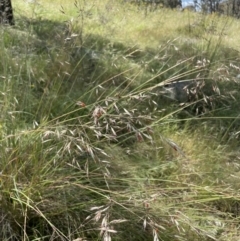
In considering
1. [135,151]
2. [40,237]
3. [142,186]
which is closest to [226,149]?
[135,151]

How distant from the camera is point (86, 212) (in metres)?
1.91

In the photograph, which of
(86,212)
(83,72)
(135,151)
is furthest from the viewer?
(83,72)

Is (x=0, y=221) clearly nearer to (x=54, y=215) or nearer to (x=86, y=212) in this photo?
(x=54, y=215)

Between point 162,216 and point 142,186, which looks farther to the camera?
point 142,186

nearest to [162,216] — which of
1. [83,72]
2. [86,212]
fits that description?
[86,212]

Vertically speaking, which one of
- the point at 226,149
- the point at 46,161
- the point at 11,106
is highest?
the point at 11,106

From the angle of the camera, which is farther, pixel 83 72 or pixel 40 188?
pixel 83 72

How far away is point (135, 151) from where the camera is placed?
8.24 feet

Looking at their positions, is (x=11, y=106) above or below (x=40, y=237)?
above

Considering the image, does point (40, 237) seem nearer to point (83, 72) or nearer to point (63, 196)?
point (63, 196)

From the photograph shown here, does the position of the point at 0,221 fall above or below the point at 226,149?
above

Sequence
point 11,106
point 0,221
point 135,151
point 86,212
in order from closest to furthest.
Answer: point 0,221, point 86,212, point 11,106, point 135,151

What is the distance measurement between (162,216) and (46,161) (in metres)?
0.60

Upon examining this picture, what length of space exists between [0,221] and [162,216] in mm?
711
